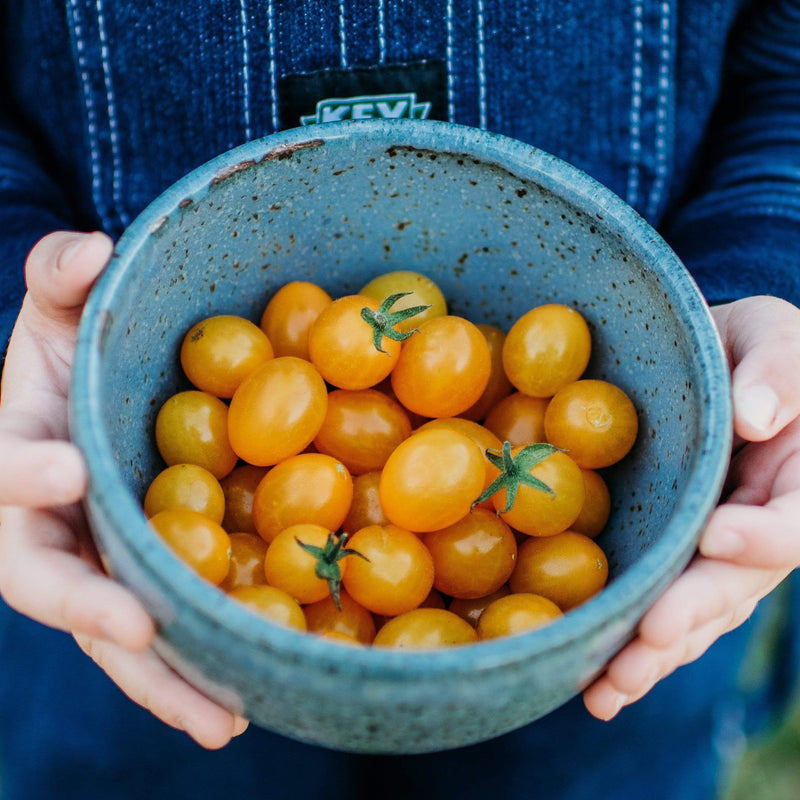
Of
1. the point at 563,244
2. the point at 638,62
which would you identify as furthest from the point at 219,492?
the point at 638,62

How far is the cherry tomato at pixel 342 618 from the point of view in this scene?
25.2 inches

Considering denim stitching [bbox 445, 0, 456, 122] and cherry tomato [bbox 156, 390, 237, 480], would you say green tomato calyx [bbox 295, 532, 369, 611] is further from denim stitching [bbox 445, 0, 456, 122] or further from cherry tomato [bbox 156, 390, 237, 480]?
denim stitching [bbox 445, 0, 456, 122]

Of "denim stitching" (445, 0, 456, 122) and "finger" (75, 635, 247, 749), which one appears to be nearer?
"finger" (75, 635, 247, 749)

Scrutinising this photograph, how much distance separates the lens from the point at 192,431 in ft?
2.28

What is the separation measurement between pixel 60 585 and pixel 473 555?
0.99ft

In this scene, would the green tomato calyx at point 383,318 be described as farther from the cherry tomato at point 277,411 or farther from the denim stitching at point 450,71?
the denim stitching at point 450,71

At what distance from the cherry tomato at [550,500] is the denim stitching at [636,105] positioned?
43 cm

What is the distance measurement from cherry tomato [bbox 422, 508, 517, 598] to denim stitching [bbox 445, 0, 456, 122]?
0.45 metres

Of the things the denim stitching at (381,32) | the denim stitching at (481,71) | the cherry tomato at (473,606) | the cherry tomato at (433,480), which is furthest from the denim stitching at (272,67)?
the cherry tomato at (473,606)

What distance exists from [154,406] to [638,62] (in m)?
0.62

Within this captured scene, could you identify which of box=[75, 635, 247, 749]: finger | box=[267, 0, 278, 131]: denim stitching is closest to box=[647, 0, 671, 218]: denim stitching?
Result: box=[267, 0, 278, 131]: denim stitching

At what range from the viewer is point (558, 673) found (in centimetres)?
49

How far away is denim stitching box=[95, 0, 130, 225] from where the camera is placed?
0.85 m

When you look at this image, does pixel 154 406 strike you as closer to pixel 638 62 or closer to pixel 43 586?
pixel 43 586
